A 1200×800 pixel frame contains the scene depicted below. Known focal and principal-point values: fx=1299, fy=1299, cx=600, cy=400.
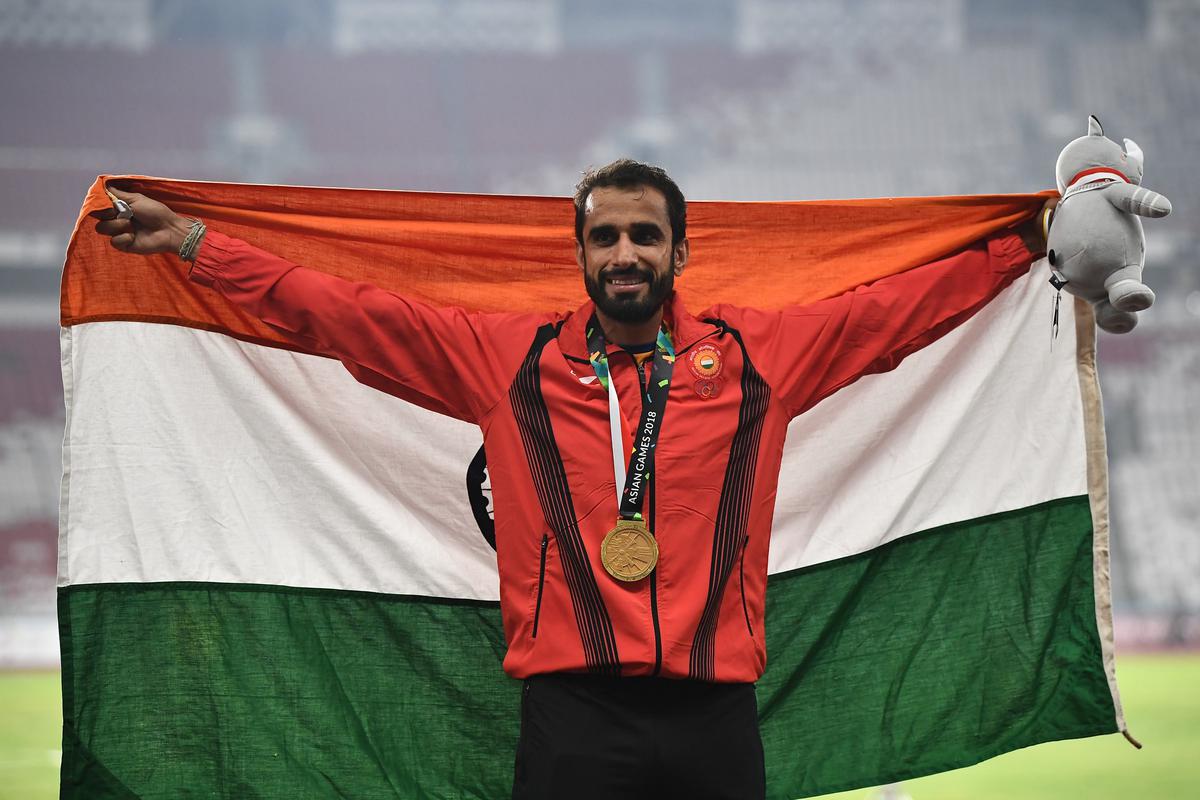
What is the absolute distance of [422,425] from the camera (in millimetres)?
3369

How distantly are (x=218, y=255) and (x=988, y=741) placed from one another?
2303 mm

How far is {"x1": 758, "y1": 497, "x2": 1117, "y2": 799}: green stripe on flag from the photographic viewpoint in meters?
3.43

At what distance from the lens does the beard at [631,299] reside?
2648 mm

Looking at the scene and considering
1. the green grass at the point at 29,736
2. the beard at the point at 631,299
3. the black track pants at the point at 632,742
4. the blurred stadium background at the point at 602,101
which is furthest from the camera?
the blurred stadium background at the point at 602,101

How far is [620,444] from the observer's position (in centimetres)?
261

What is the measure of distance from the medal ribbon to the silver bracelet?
0.87 m

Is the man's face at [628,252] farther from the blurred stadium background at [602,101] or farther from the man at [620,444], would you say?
the blurred stadium background at [602,101]

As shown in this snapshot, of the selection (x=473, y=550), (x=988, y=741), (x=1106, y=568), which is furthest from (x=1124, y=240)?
(x=473, y=550)

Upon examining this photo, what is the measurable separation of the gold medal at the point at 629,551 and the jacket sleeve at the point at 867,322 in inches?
18.7

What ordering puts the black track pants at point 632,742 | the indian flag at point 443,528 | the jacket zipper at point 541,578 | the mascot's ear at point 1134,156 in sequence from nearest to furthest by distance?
1. the black track pants at point 632,742
2. the jacket zipper at point 541,578
3. the mascot's ear at point 1134,156
4. the indian flag at point 443,528

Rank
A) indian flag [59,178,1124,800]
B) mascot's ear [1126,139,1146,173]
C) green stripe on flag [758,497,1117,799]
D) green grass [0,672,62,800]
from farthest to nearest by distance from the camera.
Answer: green grass [0,672,62,800], green stripe on flag [758,497,1117,799], indian flag [59,178,1124,800], mascot's ear [1126,139,1146,173]

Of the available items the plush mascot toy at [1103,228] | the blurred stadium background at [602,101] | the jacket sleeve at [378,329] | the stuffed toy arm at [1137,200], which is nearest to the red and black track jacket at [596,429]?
the jacket sleeve at [378,329]

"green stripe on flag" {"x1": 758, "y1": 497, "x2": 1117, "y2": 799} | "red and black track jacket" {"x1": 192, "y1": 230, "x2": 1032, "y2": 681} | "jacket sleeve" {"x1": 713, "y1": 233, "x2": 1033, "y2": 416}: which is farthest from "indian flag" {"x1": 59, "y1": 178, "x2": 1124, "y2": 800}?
"red and black track jacket" {"x1": 192, "y1": 230, "x2": 1032, "y2": 681}

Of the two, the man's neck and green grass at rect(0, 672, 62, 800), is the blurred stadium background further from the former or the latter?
the man's neck
